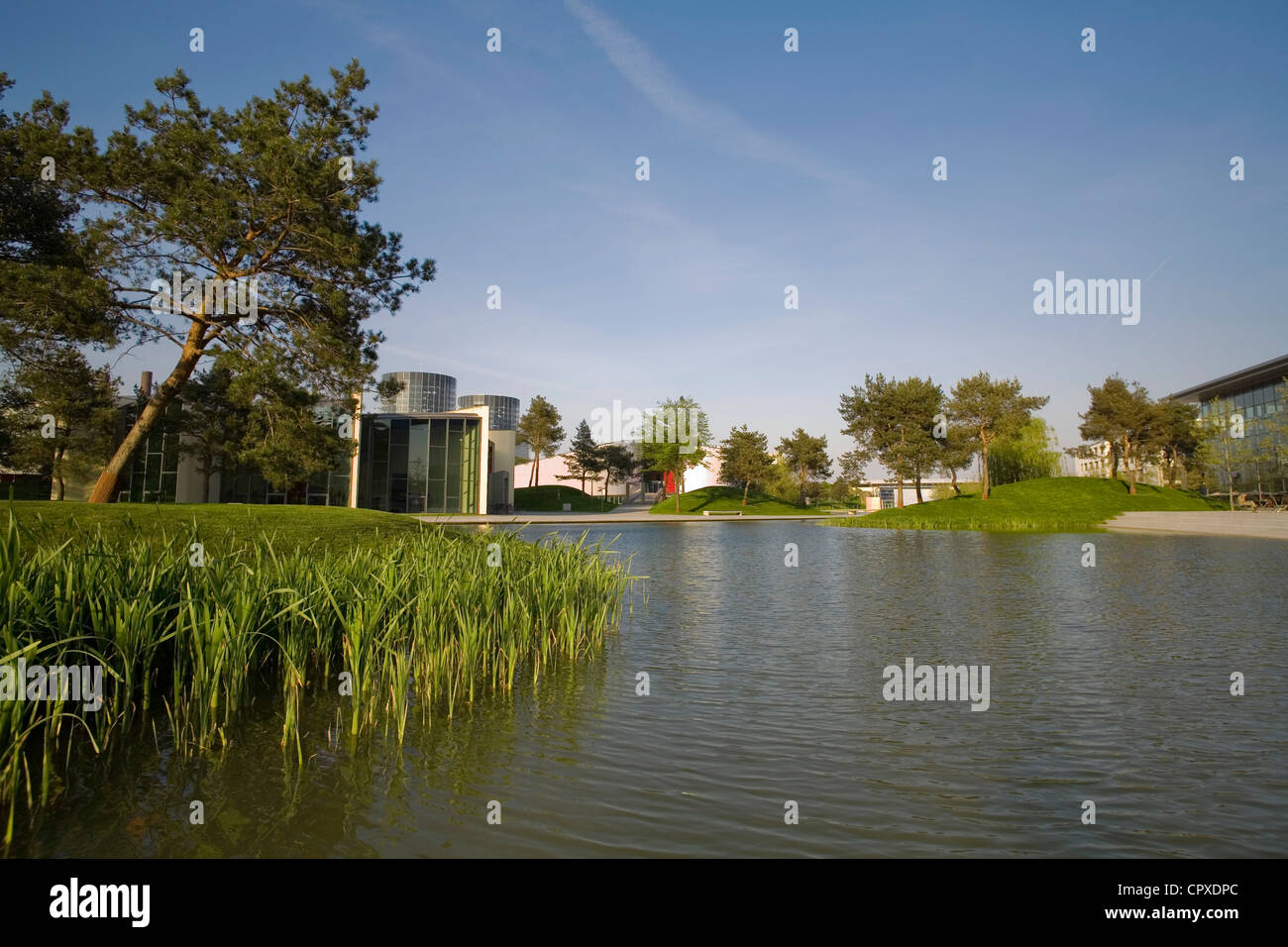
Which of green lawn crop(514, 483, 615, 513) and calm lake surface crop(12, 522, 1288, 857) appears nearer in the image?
calm lake surface crop(12, 522, 1288, 857)

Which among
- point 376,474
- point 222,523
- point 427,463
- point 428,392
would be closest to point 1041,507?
point 427,463

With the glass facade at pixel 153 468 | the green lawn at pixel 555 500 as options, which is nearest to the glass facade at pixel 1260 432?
the green lawn at pixel 555 500

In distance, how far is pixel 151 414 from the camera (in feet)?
62.1

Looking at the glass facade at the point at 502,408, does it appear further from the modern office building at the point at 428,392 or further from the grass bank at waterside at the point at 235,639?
the grass bank at waterside at the point at 235,639

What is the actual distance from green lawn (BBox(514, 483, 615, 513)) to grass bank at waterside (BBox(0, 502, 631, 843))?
195 ft

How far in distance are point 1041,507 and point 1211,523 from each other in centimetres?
943

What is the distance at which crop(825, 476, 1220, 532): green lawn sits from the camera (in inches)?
1507

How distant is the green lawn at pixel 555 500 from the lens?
69.6m

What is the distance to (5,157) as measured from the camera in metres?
16.9

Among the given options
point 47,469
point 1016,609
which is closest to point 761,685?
point 1016,609

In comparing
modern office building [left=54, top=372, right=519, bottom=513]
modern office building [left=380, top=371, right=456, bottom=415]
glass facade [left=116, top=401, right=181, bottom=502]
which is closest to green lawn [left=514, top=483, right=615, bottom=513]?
modern office building [left=54, top=372, right=519, bottom=513]

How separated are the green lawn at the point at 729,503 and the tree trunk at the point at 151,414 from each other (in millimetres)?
43661

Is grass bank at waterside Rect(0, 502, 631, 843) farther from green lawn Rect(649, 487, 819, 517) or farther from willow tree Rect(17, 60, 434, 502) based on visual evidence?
green lawn Rect(649, 487, 819, 517)
